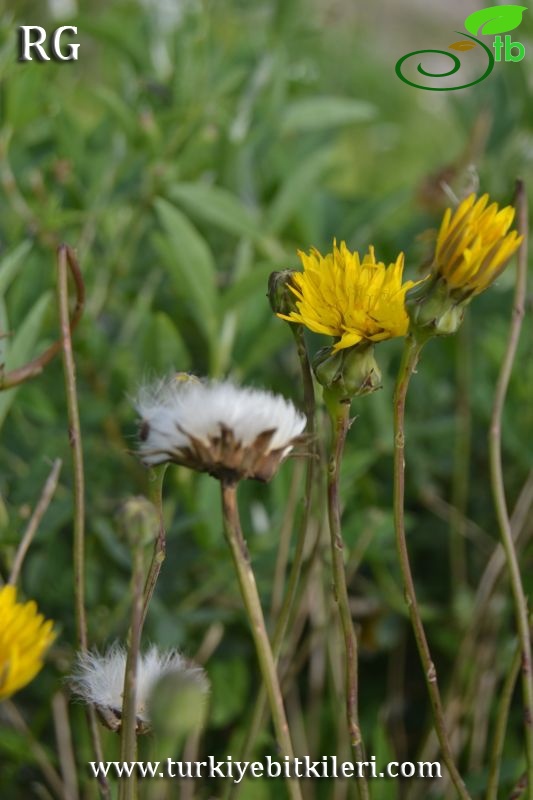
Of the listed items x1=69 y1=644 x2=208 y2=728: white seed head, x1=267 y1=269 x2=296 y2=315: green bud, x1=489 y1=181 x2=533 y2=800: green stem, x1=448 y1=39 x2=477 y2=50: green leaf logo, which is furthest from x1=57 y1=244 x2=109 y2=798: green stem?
x1=448 y1=39 x2=477 y2=50: green leaf logo

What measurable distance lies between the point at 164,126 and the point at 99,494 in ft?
1.30

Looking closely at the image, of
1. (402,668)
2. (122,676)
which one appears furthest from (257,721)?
(402,668)

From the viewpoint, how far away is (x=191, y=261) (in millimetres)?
981

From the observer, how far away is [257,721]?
1.83 feet

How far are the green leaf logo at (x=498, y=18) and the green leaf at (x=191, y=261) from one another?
34 centimetres

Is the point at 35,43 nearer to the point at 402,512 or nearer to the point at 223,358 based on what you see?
the point at 223,358

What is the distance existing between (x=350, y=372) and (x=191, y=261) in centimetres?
50

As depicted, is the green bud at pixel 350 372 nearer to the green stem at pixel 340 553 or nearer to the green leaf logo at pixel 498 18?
the green stem at pixel 340 553

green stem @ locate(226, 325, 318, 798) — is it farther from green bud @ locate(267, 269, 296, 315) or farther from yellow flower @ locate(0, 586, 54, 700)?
yellow flower @ locate(0, 586, 54, 700)

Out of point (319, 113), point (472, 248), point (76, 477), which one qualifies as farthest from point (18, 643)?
point (319, 113)

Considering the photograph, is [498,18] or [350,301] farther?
[498,18]

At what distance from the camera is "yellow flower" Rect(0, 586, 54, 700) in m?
0.42

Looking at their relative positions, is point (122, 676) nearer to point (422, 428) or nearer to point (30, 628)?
point (30, 628)

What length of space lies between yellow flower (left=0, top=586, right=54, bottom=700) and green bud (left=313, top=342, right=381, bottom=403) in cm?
17
